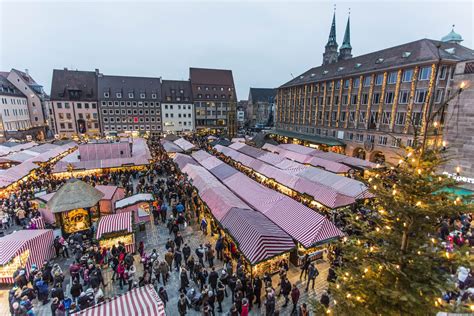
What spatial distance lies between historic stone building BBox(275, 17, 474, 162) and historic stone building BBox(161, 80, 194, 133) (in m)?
28.4

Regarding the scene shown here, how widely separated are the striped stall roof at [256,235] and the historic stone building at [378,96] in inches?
471

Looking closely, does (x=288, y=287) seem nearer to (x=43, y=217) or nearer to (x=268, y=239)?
(x=268, y=239)

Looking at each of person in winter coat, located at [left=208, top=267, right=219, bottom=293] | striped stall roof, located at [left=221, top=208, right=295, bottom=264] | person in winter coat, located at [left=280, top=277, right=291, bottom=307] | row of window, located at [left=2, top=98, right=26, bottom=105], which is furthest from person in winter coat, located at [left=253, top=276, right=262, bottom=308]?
row of window, located at [left=2, top=98, right=26, bottom=105]

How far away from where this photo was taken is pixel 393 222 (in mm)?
5465

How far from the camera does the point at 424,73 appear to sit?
2525cm

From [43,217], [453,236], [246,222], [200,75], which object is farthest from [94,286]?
[200,75]

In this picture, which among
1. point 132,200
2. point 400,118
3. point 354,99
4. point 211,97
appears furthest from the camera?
point 211,97

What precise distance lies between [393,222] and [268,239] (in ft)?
20.0

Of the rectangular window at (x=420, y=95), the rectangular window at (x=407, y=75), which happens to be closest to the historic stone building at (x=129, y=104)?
the rectangular window at (x=407, y=75)

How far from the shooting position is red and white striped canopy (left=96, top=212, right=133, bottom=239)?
12.4m

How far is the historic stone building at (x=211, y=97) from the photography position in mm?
62188

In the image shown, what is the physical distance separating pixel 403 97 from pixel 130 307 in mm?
32277

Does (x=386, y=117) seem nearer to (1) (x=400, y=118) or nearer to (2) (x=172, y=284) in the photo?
(1) (x=400, y=118)

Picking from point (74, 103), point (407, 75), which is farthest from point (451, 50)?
point (74, 103)
